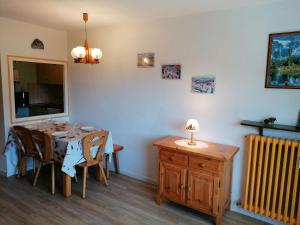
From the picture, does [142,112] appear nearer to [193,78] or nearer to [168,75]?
[168,75]

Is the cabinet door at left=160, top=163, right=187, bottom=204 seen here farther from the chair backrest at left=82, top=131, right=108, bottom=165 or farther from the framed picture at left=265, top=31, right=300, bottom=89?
the framed picture at left=265, top=31, right=300, bottom=89

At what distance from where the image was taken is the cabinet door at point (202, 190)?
240 cm

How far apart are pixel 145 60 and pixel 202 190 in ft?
6.03

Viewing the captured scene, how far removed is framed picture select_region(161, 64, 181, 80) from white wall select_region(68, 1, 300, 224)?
59 millimetres

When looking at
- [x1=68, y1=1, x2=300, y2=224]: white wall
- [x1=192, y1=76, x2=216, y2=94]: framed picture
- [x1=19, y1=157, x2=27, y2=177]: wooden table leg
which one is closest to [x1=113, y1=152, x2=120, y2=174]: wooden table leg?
[x1=68, y1=1, x2=300, y2=224]: white wall

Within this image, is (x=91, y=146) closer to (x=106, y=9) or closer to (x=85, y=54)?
(x=85, y=54)

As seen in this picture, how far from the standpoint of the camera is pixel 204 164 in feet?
7.89

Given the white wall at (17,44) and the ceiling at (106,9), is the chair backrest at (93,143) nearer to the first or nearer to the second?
the white wall at (17,44)

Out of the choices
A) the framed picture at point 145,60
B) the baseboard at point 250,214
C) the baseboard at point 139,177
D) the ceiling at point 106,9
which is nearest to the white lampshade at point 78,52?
the ceiling at point 106,9

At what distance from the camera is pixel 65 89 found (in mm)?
4109

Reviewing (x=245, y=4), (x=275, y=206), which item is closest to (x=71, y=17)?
(x=245, y=4)

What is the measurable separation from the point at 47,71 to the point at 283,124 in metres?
3.55

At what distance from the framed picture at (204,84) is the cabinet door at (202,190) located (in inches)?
38.1

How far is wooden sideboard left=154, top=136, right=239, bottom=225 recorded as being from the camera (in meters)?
2.37
